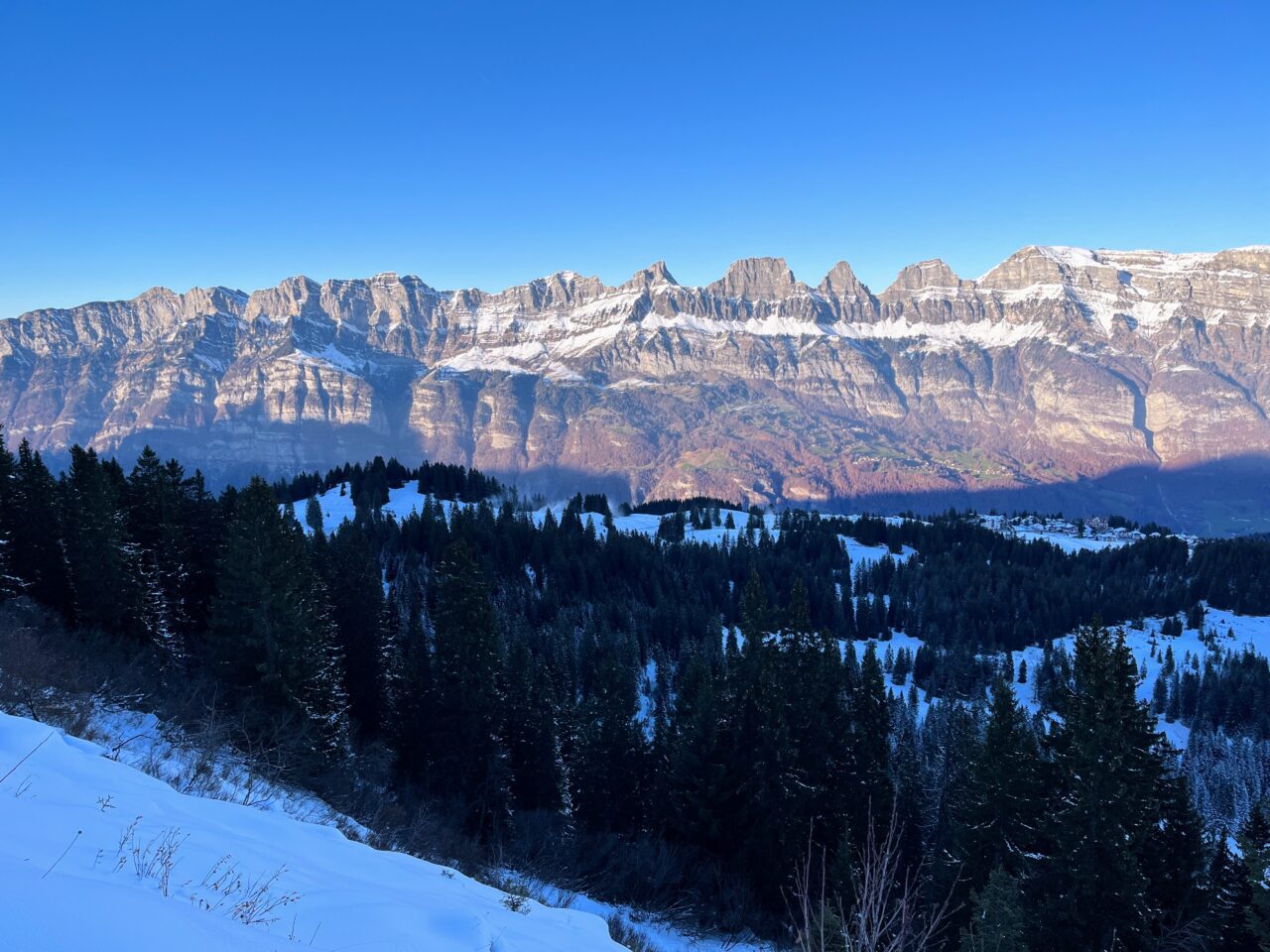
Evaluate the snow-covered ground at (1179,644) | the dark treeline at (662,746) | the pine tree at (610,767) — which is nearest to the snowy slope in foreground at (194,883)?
the dark treeline at (662,746)

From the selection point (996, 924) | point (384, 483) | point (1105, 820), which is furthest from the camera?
point (384, 483)

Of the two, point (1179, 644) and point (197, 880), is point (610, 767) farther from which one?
point (1179, 644)

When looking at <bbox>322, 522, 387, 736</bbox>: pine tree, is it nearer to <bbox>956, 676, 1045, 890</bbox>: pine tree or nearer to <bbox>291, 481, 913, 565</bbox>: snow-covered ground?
<bbox>956, 676, 1045, 890</bbox>: pine tree

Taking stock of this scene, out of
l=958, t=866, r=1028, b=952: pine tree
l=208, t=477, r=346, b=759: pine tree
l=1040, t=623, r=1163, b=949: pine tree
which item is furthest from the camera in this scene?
l=208, t=477, r=346, b=759: pine tree

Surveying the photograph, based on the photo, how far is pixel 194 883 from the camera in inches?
276

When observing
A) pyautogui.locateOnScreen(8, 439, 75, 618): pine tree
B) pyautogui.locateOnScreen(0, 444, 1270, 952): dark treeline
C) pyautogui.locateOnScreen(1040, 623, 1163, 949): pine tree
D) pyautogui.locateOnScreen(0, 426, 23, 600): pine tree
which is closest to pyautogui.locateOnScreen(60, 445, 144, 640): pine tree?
pyautogui.locateOnScreen(0, 444, 1270, 952): dark treeline

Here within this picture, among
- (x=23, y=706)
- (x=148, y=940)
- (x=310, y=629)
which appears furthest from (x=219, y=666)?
(x=148, y=940)

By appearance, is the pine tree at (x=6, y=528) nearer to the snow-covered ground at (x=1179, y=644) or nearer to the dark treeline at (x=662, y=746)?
the dark treeline at (x=662, y=746)

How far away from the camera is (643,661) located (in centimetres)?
9831

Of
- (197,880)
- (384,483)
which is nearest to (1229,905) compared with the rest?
(197,880)

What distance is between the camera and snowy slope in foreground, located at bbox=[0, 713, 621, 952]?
5.05 m

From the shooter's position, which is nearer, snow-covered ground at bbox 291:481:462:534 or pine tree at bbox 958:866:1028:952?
pine tree at bbox 958:866:1028:952

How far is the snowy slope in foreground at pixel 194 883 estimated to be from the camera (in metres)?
5.05

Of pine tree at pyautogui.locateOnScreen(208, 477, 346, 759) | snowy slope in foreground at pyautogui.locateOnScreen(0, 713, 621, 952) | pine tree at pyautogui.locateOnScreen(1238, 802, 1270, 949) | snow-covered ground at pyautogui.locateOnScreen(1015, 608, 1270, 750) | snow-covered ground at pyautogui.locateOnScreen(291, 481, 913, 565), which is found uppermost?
snowy slope in foreground at pyautogui.locateOnScreen(0, 713, 621, 952)
